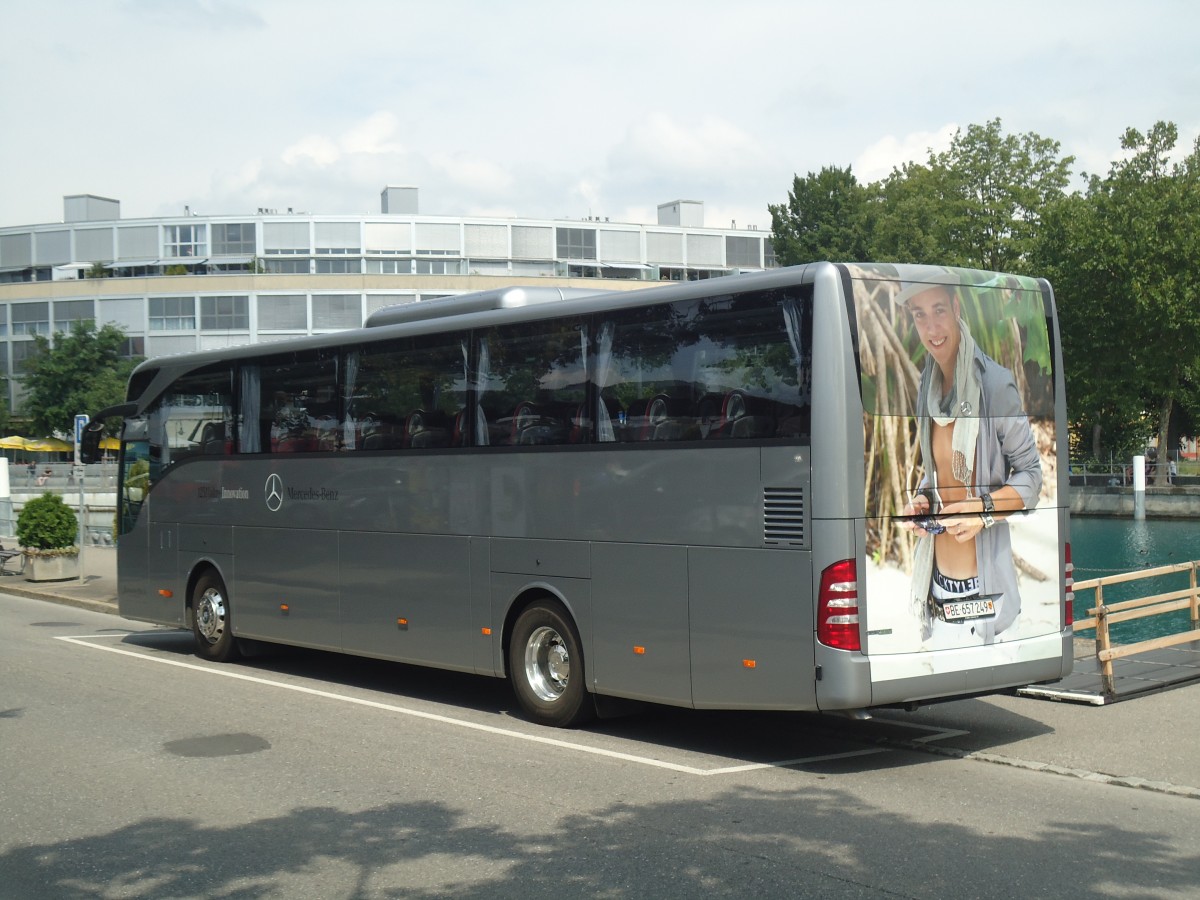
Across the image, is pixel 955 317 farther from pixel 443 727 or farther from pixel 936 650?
pixel 443 727

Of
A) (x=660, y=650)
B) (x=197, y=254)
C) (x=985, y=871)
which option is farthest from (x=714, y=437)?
(x=197, y=254)

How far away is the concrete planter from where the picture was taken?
25203 mm

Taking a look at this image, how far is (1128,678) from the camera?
12281 millimetres

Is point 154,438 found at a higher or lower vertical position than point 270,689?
higher

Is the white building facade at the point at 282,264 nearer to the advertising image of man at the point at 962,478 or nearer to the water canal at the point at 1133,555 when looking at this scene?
the water canal at the point at 1133,555

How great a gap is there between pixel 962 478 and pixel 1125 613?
3.99 m

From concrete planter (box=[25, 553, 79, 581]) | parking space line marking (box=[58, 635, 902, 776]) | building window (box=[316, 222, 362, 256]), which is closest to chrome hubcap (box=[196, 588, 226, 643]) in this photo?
parking space line marking (box=[58, 635, 902, 776])

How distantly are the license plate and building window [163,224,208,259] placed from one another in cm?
9462

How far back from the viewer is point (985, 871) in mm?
6562

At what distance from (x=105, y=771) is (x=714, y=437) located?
193 inches

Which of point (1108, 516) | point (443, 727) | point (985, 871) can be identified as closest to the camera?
point (985, 871)

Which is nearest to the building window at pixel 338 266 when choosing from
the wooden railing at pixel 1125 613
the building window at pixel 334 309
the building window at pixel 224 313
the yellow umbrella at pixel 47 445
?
the building window at pixel 334 309

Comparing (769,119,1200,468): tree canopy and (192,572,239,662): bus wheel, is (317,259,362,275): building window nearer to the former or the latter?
(769,119,1200,468): tree canopy

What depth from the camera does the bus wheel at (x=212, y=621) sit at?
51.1ft
